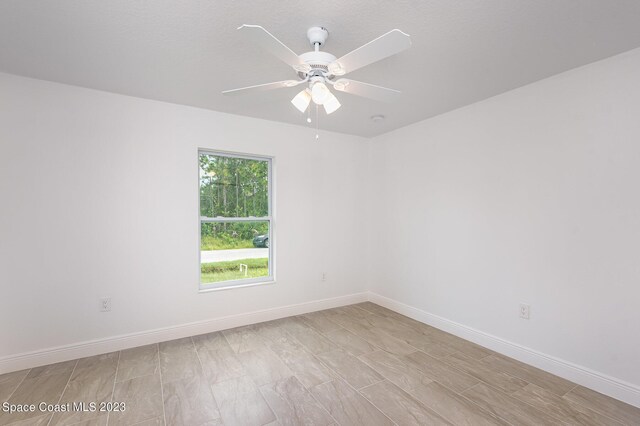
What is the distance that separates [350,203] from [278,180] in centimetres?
118

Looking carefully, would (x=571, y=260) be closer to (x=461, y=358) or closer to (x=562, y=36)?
(x=461, y=358)

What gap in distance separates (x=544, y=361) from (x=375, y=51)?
280 centimetres

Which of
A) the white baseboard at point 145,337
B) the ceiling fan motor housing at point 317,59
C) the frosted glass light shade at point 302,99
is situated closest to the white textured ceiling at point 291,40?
the ceiling fan motor housing at point 317,59

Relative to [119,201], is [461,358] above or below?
below

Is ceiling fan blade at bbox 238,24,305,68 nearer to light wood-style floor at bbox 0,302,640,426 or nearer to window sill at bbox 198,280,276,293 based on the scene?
light wood-style floor at bbox 0,302,640,426

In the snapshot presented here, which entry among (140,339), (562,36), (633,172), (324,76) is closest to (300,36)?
(324,76)

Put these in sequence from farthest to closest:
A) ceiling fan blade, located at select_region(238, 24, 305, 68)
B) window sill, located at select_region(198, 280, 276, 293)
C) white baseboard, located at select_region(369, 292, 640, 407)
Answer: window sill, located at select_region(198, 280, 276, 293) → white baseboard, located at select_region(369, 292, 640, 407) → ceiling fan blade, located at select_region(238, 24, 305, 68)

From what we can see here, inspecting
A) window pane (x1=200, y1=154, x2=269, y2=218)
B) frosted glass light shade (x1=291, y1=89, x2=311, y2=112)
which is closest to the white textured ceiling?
frosted glass light shade (x1=291, y1=89, x2=311, y2=112)

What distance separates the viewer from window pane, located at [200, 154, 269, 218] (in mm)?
3387

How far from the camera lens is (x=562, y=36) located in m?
1.87

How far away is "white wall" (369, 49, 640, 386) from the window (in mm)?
1898

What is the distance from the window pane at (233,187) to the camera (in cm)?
339

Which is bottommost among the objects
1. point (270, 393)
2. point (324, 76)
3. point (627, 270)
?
point (270, 393)

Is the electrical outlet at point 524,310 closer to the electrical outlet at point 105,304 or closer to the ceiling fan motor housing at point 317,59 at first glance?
the ceiling fan motor housing at point 317,59
